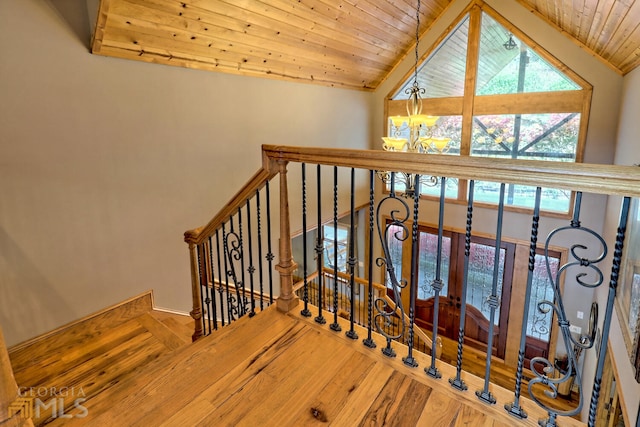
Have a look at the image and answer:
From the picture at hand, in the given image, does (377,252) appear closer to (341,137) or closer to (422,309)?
(422,309)

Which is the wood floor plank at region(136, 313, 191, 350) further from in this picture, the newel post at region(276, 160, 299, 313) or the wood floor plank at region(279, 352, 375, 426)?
the wood floor plank at region(279, 352, 375, 426)

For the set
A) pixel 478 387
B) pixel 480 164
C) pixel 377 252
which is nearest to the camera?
pixel 480 164

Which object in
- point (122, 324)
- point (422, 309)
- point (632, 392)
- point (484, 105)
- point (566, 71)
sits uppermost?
point (566, 71)

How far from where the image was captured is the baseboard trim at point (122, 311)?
2824 mm

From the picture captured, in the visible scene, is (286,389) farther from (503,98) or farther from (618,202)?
(503,98)

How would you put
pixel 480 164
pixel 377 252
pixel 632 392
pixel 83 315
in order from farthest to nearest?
pixel 377 252 < pixel 83 315 < pixel 632 392 < pixel 480 164

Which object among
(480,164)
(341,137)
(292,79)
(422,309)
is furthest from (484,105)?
(480,164)

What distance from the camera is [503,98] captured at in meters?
5.30

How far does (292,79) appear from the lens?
478 cm

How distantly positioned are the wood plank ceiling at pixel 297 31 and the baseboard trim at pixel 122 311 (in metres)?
2.14

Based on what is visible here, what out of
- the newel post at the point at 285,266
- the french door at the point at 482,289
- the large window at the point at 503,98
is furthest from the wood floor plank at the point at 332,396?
the large window at the point at 503,98

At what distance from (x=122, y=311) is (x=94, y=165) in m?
1.33

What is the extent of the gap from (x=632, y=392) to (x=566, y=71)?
400 cm

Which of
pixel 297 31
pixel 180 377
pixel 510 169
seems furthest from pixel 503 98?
pixel 180 377
